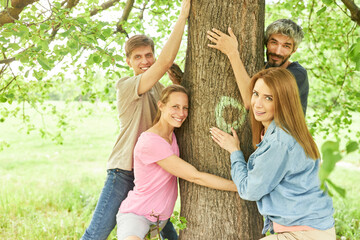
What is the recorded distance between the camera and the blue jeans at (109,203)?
287 centimetres

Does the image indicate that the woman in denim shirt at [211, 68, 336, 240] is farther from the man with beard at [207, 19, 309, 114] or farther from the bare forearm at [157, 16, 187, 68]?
the bare forearm at [157, 16, 187, 68]

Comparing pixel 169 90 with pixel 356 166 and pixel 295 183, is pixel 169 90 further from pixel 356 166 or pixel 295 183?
pixel 356 166

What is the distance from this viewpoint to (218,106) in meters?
2.76

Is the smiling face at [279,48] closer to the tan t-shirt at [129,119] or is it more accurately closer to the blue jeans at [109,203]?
the tan t-shirt at [129,119]

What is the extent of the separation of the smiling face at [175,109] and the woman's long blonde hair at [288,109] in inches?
28.1

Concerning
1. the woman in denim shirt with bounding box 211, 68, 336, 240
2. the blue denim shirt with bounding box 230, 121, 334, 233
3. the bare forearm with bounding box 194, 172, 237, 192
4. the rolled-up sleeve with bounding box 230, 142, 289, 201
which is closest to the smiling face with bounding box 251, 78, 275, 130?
the woman in denim shirt with bounding box 211, 68, 336, 240

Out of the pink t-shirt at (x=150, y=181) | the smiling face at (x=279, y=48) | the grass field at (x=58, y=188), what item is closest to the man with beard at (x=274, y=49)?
the smiling face at (x=279, y=48)

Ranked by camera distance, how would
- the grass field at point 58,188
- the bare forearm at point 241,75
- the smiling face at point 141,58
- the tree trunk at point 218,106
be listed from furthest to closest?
the grass field at point 58,188, the smiling face at point 141,58, the tree trunk at point 218,106, the bare forearm at point 241,75

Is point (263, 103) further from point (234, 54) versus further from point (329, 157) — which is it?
point (329, 157)

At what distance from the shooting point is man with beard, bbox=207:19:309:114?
2.65 metres

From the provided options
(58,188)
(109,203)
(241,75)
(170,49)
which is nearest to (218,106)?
(241,75)

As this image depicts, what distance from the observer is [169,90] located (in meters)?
2.77

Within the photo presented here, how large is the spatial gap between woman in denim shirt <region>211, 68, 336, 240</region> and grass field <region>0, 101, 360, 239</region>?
106 centimetres

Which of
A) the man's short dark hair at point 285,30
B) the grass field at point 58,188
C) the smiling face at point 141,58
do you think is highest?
the man's short dark hair at point 285,30
